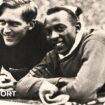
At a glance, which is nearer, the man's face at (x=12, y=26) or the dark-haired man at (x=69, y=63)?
the dark-haired man at (x=69, y=63)

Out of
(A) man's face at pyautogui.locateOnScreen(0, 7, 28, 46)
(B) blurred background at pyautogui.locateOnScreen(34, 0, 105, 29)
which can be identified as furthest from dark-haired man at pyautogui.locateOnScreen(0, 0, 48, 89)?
(B) blurred background at pyautogui.locateOnScreen(34, 0, 105, 29)

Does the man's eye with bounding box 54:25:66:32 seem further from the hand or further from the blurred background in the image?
the hand

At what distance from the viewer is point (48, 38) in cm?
138

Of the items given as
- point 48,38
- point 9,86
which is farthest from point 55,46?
point 9,86

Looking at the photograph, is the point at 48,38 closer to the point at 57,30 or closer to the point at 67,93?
the point at 57,30

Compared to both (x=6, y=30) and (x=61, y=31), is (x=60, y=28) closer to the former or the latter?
(x=61, y=31)

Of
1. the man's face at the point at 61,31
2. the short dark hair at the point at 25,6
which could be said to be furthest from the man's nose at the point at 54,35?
the short dark hair at the point at 25,6

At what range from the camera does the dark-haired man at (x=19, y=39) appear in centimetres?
140

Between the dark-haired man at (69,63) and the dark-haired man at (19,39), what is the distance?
36 mm

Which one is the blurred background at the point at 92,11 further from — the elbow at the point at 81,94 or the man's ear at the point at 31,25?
the elbow at the point at 81,94

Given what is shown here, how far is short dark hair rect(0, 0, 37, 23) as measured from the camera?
4.64ft

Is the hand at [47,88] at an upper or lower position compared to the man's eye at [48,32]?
lower

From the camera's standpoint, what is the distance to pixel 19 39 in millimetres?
1438

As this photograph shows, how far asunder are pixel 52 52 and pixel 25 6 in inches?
8.6
